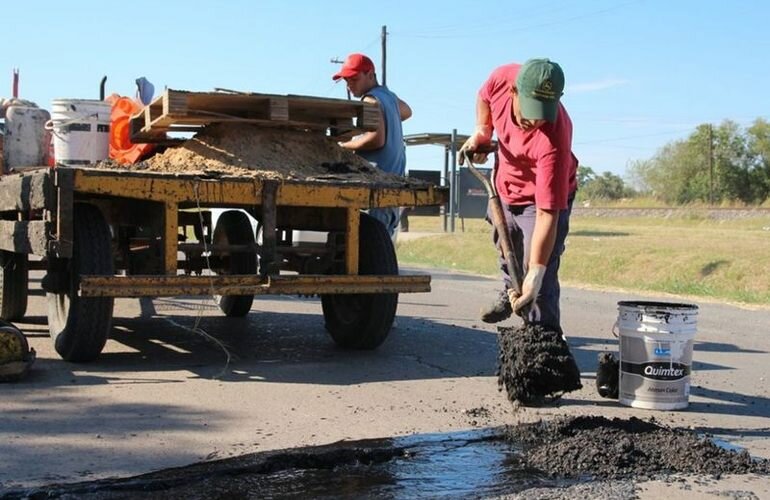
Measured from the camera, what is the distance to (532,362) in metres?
5.07

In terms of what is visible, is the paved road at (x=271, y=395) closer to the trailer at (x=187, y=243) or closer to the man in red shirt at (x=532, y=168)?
the trailer at (x=187, y=243)

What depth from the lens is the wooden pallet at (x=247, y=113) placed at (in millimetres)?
6516

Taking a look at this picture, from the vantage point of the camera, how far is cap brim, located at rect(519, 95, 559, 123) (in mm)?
4887

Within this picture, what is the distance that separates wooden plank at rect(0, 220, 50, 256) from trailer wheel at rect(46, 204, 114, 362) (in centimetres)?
18

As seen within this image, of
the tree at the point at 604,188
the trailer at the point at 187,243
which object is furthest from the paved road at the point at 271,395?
the tree at the point at 604,188

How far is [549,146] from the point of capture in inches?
196

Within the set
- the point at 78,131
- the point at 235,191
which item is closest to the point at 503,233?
the point at 235,191

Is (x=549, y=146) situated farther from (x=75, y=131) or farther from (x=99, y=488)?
(x=75, y=131)

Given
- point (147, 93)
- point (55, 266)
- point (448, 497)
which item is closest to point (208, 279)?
point (55, 266)

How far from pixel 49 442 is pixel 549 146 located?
2776mm

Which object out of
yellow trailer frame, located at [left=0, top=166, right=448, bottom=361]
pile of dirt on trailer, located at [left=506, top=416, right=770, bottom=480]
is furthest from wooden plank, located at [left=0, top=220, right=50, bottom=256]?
pile of dirt on trailer, located at [left=506, top=416, right=770, bottom=480]

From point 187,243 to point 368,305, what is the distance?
1313mm

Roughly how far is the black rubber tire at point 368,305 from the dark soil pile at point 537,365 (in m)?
1.61

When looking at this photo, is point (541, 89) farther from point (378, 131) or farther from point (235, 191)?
point (378, 131)
